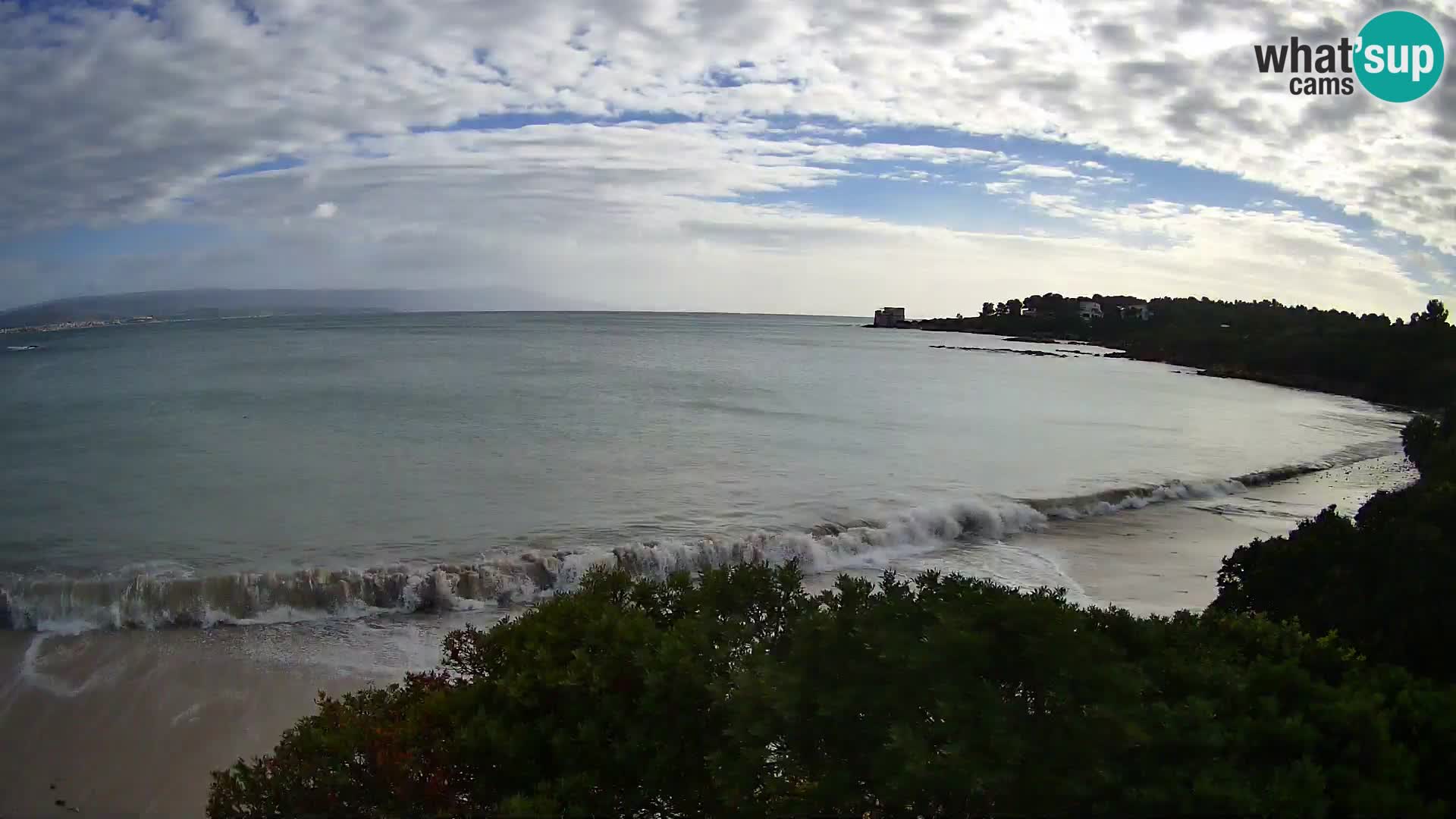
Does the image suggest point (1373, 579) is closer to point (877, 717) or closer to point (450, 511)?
point (877, 717)

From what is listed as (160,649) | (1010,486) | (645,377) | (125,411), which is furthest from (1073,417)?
(125,411)

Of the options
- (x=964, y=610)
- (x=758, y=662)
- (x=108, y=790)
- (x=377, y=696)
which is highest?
(x=964, y=610)

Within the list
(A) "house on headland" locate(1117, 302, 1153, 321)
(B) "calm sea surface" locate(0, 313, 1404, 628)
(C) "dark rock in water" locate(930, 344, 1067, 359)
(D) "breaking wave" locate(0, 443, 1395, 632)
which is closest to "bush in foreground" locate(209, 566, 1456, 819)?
(D) "breaking wave" locate(0, 443, 1395, 632)

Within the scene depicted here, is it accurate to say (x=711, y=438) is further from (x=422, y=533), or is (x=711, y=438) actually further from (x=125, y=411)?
(x=125, y=411)

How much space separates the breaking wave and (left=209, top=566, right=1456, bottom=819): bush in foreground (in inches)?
170

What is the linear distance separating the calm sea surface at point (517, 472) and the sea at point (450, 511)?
0.09 metres

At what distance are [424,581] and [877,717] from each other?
8857 mm

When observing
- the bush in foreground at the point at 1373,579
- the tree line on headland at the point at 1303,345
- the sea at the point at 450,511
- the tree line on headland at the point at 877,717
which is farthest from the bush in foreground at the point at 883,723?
the tree line on headland at the point at 1303,345

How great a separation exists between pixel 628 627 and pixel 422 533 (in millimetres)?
10082

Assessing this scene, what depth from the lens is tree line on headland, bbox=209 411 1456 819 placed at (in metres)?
3.24

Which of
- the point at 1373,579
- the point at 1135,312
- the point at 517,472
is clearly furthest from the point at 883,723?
the point at 1135,312

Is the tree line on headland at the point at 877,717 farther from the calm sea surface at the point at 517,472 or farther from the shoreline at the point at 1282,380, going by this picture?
the shoreline at the point at 1282,380

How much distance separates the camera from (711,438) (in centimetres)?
2423

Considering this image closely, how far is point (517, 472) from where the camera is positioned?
737 inches
